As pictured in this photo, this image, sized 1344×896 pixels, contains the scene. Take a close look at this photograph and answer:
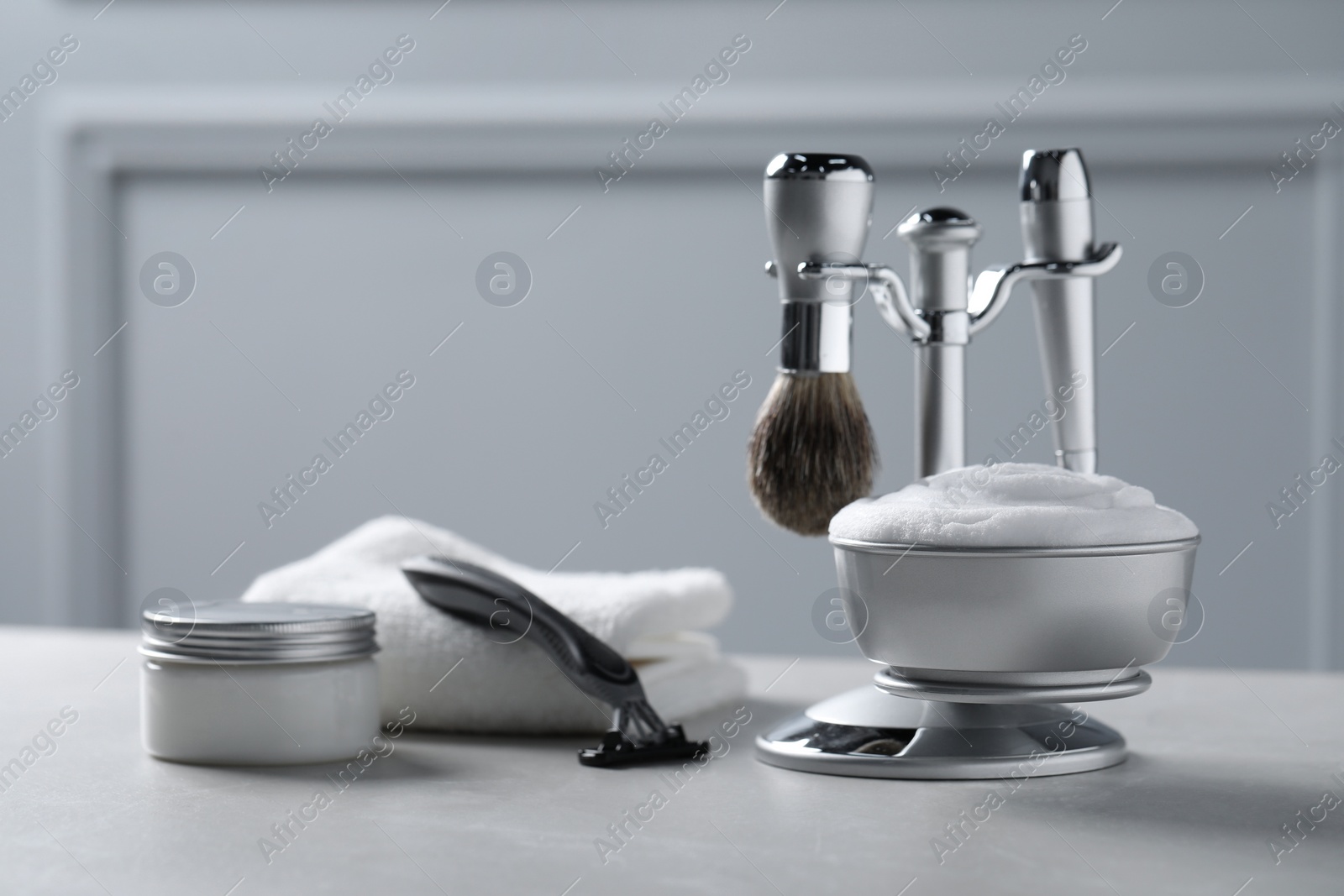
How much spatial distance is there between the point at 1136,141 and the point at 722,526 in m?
0.60

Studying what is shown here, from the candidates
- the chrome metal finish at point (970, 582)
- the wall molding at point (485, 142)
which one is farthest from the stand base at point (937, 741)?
the wall molding at point (485, 142)

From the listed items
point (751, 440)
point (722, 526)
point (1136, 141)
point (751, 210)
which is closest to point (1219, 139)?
point (1136, 141)

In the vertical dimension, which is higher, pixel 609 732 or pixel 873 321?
pixel 873 321

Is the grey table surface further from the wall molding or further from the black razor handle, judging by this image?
the wall molding

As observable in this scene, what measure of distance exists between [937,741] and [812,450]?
130 millimetres

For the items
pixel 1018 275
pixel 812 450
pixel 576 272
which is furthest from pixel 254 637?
pixel 576 272

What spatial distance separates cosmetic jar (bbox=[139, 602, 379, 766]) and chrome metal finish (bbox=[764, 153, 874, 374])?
0.75ft

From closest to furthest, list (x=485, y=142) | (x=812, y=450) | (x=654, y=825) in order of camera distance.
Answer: (x=654, y=825), (x=812, y=450), (x=485, y=142)

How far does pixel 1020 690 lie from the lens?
1.59ft

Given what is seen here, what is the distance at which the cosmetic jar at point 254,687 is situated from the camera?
21.1 inches

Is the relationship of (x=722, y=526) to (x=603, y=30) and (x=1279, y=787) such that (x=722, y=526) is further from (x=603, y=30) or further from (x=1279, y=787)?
(x=1279, y=787)

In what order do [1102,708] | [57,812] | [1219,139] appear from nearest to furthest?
[57,812]
[1102,708]
[1219,139]

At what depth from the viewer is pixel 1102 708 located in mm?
693

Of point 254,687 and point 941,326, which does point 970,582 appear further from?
point 254,687
